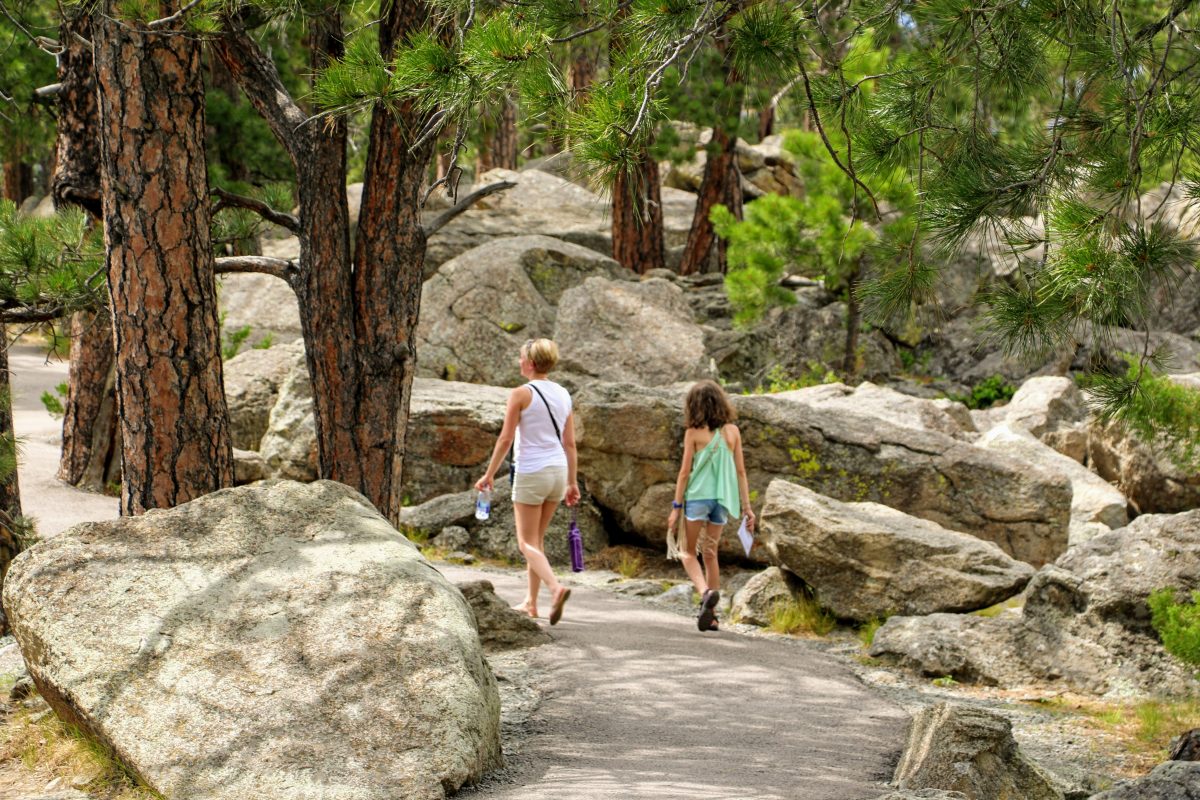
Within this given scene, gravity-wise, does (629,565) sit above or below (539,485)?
below

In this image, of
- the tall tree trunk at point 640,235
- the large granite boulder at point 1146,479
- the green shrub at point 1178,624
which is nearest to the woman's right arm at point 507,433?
the green shrub at point 1178,624

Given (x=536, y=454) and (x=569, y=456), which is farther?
(x=569, y=456)

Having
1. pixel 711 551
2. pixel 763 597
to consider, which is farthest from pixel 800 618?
pixel 711 551

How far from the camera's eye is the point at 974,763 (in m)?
4.52

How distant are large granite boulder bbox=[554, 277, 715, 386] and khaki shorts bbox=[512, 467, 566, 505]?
593cm

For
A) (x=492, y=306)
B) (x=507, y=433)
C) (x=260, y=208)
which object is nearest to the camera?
(x=260, y=208)

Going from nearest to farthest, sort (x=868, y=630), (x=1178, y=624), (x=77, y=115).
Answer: (x=1178, y=624), (x=868, y=630), (x=77, y=115)

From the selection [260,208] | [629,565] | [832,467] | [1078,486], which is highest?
[260,208]

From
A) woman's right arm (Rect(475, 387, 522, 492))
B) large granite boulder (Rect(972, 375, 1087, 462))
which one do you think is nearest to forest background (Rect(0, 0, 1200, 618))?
woman's right arm (Rect(475, 387, 522, 492))

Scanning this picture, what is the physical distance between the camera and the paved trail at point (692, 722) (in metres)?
4.47

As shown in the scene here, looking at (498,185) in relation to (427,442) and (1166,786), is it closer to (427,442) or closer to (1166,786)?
(427,442)

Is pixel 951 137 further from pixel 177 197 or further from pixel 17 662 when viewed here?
pixel 17 662

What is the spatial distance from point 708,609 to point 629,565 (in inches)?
98.0

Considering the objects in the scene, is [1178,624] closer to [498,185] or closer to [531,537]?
[531,537]
